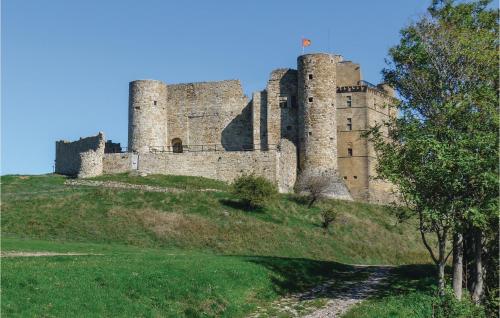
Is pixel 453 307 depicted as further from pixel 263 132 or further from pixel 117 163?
pixel 117 163

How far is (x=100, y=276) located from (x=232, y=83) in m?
40.9

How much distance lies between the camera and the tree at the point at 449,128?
941 inches

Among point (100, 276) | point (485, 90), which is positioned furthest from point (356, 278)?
point (100, 276)

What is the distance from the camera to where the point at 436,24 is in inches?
1077

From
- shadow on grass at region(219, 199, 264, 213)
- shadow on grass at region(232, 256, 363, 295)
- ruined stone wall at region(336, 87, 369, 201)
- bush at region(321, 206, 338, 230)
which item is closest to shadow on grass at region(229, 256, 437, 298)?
shadow on grass at region(232, 256, 363, 295)

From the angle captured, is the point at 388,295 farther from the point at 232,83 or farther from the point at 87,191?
the point at 232,83

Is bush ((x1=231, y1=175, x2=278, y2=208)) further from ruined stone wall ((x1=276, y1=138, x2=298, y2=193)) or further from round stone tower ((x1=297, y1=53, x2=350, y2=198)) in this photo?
round stone tower ((x1=297, y1=53, x2=350, y2=198))

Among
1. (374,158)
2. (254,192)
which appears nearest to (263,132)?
(374,158)

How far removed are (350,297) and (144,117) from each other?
120 feet

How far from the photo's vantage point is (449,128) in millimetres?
25625

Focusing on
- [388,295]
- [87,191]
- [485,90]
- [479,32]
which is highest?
[479,32]

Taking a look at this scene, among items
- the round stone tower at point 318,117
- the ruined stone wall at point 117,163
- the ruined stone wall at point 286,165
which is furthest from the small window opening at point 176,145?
Answer: the round stone tower at point 318,117

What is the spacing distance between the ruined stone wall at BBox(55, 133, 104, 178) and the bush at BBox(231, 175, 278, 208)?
45.4 ft

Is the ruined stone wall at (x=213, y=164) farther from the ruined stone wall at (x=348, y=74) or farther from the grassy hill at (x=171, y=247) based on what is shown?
the ruined stone wall at (x=348, y=74)
